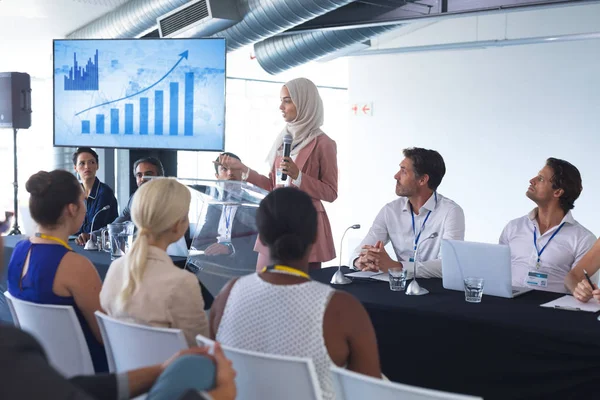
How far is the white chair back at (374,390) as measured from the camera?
1.42 m

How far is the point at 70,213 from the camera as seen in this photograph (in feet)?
8.50

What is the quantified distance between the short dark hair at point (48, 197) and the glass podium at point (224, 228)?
754mm

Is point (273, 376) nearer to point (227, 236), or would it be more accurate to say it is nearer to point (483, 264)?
point (483, 264)

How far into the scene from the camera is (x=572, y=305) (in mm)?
2658

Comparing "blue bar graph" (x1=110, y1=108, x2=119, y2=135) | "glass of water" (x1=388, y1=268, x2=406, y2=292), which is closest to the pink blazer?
"glass of water" (x1=388, y1=268, x2=406, y2=292)

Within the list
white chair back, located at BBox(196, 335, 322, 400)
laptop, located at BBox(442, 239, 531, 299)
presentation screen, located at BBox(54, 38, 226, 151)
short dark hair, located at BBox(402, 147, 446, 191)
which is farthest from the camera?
presentation screen, located at BBox(54, 38, 226, 151)

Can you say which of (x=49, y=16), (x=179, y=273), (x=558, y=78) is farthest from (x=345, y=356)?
(x=49, y=16)

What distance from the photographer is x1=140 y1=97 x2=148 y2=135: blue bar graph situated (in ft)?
16.3

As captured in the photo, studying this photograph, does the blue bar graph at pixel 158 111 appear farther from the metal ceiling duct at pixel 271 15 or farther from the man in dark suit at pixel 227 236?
the man in dark suit at pixel 227 236

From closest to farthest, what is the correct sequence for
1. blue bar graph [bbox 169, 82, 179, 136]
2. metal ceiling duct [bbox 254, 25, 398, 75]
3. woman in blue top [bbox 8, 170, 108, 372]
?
1. woman in blue top [bbox 8, 170, 108, 372]
2. blue bar graph [bbox 169, 82, 179, 136]
3. metal ceiling duct [bbox 254, 25, 398, 75]

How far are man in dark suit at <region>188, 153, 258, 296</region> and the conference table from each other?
0.68m

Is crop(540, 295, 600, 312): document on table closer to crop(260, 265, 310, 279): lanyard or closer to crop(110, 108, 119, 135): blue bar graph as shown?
crop(260, 265, 310, 279): lanyard

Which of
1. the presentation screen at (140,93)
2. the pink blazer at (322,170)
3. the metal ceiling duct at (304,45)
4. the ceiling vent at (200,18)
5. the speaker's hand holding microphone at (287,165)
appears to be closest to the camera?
the speaker's hand holding microphone at (287,165)

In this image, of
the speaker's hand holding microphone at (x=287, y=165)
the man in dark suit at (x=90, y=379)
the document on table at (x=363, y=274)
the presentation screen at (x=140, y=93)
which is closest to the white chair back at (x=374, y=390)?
the man in dark suit at (x=90, y=379)
